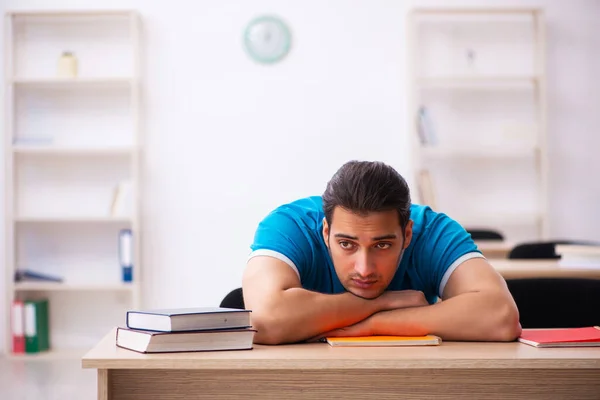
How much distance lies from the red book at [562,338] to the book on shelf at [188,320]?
0.57m

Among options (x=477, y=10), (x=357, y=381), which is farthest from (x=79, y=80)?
(x=357, y=381)

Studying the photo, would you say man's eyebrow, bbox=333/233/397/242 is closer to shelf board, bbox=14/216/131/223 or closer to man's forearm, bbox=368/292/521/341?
man's forearm, bbox=368/292/521/341

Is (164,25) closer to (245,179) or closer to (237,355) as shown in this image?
(245,179)

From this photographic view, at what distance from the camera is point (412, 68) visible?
5141 mm

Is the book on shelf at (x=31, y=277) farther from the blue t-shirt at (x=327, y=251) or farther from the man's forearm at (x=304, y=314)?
the man's forearm at (x=304, y=314)

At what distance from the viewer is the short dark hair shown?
1722 millimetres

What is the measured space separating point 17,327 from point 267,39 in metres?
2.40

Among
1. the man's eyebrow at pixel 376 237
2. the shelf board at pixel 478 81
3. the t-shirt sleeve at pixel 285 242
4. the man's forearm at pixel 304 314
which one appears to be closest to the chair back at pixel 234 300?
the t-shirt sleeve at pixel 285 242

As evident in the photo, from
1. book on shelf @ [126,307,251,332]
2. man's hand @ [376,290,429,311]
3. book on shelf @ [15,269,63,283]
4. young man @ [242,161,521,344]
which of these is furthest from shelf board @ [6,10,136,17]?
book on shelf @ [126,307,251,332]

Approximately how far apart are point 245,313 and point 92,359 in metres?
0.29

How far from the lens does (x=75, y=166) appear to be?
210 inches

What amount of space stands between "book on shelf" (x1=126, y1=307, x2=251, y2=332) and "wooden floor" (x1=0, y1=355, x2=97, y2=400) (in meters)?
2.34

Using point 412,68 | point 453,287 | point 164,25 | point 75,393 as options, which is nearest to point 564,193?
point 412,68

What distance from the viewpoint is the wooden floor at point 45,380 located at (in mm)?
3805
